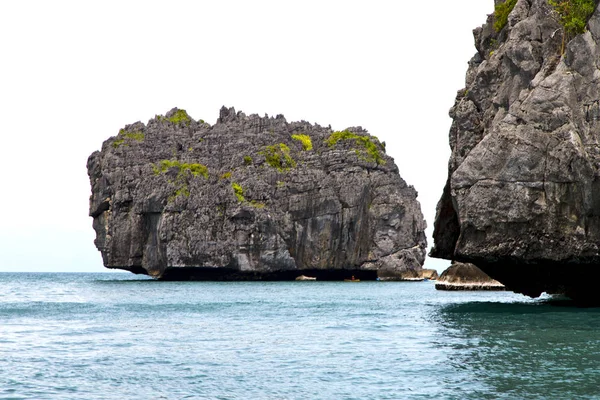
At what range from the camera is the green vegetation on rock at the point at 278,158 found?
433 feet

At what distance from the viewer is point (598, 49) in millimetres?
47250

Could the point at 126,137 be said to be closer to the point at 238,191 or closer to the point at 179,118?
the point at 179,118

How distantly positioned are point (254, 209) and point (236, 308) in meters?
63.5

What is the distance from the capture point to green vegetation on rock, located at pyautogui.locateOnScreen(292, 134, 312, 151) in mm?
141875

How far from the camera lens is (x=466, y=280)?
83.4 metres

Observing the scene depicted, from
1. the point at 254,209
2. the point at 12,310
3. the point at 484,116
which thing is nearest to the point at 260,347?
the point at 484,116

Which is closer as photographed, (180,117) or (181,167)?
(181,167)

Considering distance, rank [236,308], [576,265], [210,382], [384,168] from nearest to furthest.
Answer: [210,382] < [576,265] < [236,308] < [384,168]

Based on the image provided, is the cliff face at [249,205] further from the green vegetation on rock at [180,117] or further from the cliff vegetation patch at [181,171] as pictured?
the green vegetation on rock at [180,117]

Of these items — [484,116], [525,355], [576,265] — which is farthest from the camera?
[484,116]

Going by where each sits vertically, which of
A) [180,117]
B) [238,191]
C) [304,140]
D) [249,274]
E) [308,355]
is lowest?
[308,355]

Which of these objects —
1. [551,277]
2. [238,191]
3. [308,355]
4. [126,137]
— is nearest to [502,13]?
[551,277]

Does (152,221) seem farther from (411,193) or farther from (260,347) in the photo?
(260,347)

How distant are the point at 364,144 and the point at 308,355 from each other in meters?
108
